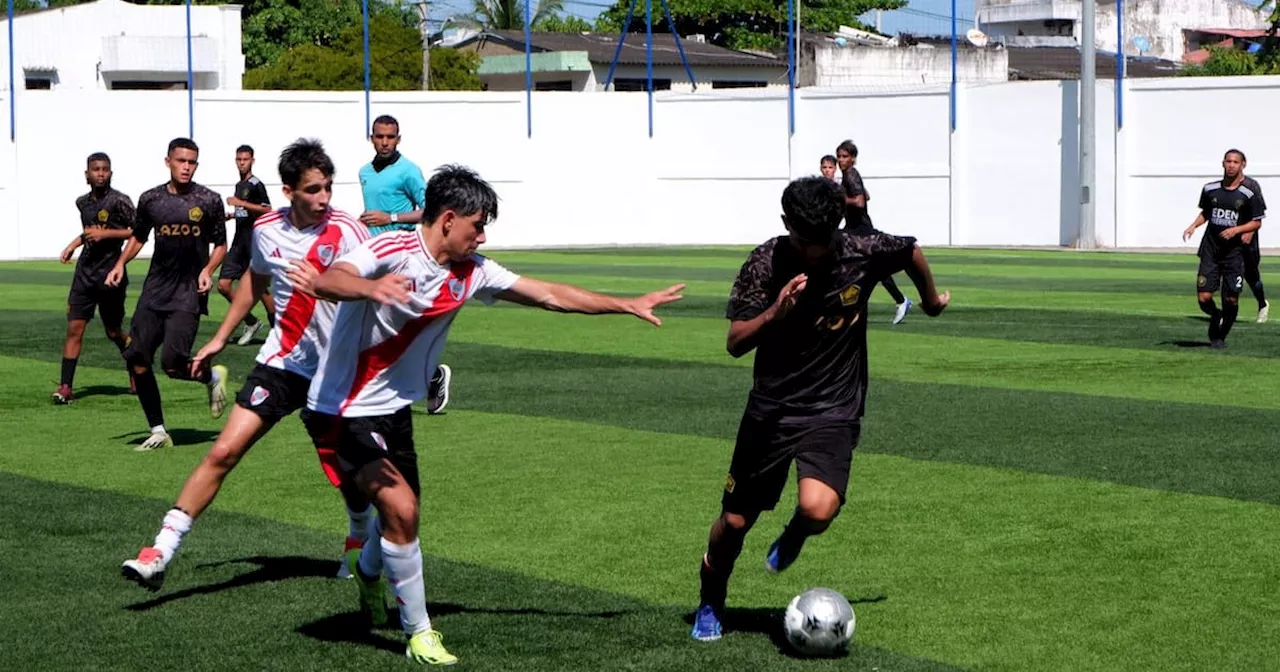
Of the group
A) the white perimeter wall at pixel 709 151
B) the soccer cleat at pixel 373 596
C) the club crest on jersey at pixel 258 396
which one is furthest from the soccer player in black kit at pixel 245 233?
the white perimeter wall at pixel 709 151

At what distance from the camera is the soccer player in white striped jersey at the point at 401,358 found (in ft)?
21.2

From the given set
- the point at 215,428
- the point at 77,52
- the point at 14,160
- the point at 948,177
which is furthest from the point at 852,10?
the point at 215,428

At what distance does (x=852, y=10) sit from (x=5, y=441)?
7064cm

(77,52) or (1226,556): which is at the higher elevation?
(77,52)

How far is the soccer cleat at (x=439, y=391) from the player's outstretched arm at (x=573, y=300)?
5022 mm

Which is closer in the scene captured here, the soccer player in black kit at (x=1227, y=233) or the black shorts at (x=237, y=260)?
the soccer player in black kit at (x=1227, y=233)

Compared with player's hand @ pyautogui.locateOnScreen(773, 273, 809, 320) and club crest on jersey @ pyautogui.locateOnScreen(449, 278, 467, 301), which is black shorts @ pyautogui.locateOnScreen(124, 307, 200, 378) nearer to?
club crest on jersey @ pyautogui.locateOnScreen(449, 278, 467, 301)

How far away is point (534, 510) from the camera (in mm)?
9812

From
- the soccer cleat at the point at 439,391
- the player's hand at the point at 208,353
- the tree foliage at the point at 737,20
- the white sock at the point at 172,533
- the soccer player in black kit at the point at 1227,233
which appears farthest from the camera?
the tree foliage at the point at 737,20

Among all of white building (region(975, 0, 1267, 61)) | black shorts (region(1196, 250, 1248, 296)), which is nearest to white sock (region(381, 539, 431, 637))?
black shorts (region(1196, 250, 1248, 296))

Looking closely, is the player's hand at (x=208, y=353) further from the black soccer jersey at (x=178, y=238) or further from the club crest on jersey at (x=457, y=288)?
the black soccer jersey at (x=178, y=238)

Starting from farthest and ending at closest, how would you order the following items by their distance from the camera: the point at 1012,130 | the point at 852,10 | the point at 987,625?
the point at 852,10 < the point at 1012,130 < the point at 987,625

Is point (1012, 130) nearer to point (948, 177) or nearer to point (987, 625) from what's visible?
point (948, 177)

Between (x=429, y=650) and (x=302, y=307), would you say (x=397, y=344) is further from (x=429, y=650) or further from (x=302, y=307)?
(x=302, y=307)
